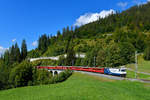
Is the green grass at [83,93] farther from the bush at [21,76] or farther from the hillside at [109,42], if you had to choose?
the hillside at [109,42]

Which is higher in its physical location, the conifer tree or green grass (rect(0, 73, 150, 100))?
the conifer tree

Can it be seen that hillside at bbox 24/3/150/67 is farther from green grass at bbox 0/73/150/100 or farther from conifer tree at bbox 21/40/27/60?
green grass at bbox 0/73/150/100

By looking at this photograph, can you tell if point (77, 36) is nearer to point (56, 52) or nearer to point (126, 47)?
point (56, 52)

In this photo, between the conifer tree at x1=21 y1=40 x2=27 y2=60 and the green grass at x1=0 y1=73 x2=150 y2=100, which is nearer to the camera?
the green grass at x1=0 y1=73 x2=150 y2=100

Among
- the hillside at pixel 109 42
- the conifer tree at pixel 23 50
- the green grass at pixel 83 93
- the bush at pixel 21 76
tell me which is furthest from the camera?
the conifer tree at pixel 23 50

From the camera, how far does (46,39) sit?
171875 mm

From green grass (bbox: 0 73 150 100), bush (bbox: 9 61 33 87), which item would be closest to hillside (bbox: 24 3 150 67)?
bush (bbox: 9 61 33 87)

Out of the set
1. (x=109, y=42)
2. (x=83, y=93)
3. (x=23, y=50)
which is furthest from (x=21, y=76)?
(x=109, y=42)

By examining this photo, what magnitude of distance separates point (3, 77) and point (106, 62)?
5074cm

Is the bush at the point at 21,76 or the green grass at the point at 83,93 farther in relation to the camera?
the bush at the point at 21,76

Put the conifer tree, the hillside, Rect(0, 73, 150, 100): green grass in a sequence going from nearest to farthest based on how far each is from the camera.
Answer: Rect(0, 73, 150, 100): green grass → the hillside → the conifer tree

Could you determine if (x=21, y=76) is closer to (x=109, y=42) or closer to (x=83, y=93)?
(x=83, y=93)

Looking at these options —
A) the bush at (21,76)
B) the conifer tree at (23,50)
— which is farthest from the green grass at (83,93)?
the conifer tree at (23,50)

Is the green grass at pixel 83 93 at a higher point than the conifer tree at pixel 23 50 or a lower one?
lower
